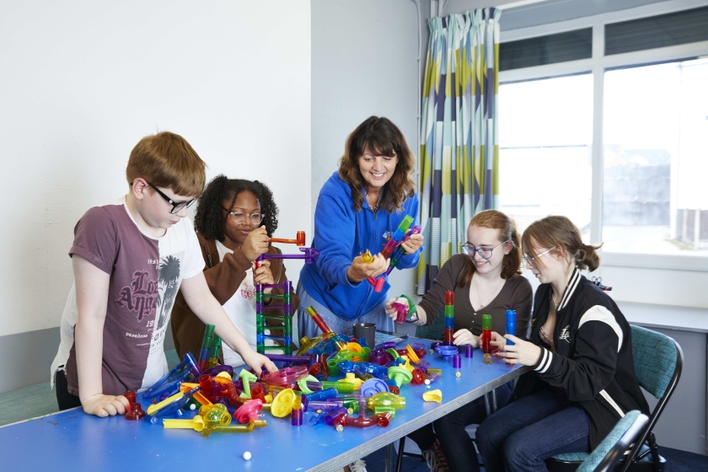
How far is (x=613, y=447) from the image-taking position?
1.02m

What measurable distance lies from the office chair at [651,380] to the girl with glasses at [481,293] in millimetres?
366

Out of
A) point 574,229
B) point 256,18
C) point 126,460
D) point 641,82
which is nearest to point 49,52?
point 256,18

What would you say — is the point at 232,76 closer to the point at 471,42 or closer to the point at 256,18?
the point at 256,18

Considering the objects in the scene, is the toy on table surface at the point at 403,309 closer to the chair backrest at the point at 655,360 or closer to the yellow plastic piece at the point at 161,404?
the chair backrest at the point at 655,360

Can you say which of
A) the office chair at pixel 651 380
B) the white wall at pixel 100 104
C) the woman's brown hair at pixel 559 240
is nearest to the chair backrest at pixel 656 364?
the office chair at pixel 651 380

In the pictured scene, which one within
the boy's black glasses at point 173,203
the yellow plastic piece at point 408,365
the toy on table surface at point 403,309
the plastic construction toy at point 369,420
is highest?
the boy's black glasses at point 173,203

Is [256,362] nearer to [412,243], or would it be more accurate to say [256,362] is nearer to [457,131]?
[412,243]

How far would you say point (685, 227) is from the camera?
3381mm

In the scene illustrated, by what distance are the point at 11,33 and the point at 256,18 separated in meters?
1.07

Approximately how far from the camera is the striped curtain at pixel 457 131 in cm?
371

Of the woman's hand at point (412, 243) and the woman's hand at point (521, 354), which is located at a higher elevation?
the woman's hand at point (412, 243)

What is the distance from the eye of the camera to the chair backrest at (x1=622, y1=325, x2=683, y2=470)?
1664mm

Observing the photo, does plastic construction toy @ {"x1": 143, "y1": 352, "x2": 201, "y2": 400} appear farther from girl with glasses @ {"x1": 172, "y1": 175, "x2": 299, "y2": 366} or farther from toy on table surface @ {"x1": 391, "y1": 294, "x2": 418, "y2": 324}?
toy on table surface @ {"x1": 391, "y1": 294, "x2": 418, "y2": 324}

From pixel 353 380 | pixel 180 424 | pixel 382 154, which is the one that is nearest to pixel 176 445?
pixel 180 424
